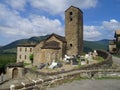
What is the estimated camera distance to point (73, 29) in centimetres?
4703

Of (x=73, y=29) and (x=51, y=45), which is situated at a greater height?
(x=73, y=29)

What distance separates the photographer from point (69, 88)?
11.1 meters

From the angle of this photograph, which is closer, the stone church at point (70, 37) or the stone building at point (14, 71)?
the stone building at point (14, 71)

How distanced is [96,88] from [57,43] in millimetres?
35227

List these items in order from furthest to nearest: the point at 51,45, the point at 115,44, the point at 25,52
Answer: the point at 25,52 → the point at 115,44 → the point at 51,45

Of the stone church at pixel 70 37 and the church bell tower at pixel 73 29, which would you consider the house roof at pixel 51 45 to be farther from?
the church bell tower at pixel 73 29

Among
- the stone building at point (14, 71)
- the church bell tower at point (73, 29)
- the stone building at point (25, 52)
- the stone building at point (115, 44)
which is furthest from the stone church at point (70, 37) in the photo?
the stone building at point (25, 52)

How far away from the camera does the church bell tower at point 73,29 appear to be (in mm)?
46875

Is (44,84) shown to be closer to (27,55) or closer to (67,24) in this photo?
(67,24)

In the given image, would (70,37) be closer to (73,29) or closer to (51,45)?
(73,29)

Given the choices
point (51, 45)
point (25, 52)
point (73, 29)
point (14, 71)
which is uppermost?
point (73, 29)

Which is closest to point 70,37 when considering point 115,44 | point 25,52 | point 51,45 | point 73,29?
point 73,29

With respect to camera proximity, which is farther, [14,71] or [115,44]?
[115,44]

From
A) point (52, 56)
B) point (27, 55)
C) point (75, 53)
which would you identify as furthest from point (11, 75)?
point (27, 55)
